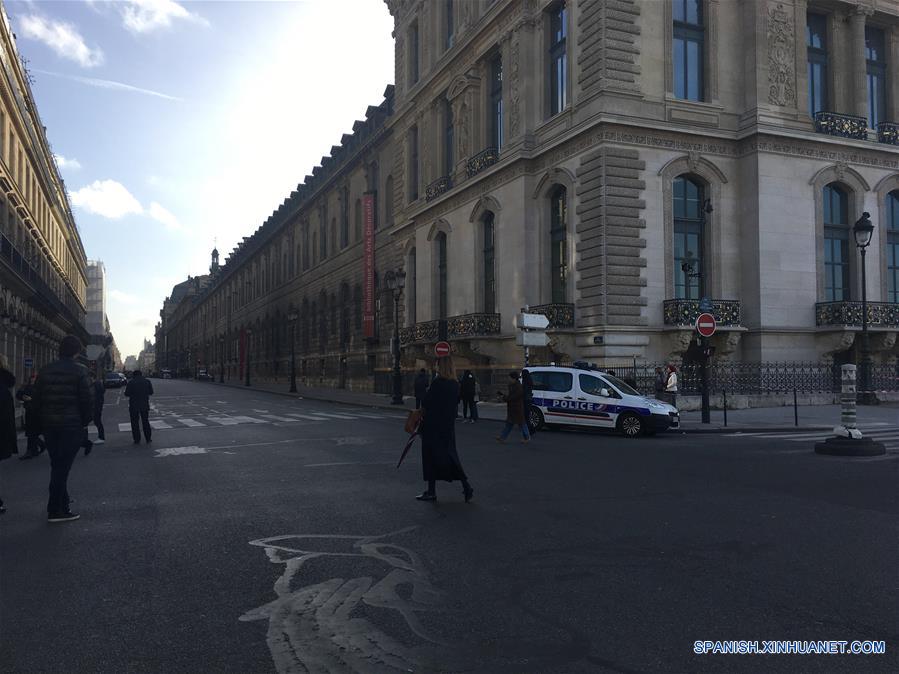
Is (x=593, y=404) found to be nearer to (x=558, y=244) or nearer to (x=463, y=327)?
(x=558, y=244)

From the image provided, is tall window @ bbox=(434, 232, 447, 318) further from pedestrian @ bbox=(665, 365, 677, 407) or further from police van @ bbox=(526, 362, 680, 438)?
police van @ bbox=(526, 362, 680, 438)

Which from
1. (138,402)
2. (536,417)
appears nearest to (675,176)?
(536,417)

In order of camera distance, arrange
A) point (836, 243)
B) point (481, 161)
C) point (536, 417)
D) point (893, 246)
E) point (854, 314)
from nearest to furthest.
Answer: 1. point (536, 417)
2. point (854, 314)
3. point (836, 243)
4. point (893, 246)
5. point (481, 161)

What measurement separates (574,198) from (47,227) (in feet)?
142

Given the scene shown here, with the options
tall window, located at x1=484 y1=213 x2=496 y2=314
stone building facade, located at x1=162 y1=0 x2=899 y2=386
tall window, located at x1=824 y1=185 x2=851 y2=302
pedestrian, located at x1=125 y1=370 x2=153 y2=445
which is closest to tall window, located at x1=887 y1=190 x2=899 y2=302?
stone building facade, located at x1=162 y1=0 x2=899 y2=386

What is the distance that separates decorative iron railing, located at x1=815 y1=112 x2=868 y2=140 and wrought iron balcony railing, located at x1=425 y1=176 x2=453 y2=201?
16377 mm

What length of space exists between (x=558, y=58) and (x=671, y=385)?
14.6 m

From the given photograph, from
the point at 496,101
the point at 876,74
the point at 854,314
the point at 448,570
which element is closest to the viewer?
the point at 448,570

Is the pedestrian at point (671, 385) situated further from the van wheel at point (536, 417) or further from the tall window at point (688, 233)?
the van wheel at point (536, 417)

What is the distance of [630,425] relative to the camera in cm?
1734

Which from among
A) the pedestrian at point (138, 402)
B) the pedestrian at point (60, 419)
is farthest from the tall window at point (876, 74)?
the pedestrian at point (60, 419)

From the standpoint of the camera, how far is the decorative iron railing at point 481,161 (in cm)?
3177

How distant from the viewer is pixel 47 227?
5266 cm

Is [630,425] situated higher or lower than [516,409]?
lower
